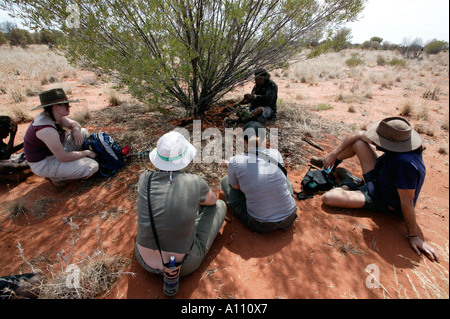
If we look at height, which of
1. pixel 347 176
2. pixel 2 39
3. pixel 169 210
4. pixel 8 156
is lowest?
pixel 347 176

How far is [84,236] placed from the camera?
252 centimetres

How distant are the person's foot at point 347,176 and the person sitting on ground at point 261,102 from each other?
2.32 m

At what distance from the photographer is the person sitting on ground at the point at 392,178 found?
2.33 meters

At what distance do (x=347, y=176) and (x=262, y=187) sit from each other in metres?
1.92

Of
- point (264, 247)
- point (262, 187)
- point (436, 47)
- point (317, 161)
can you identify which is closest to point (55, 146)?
point (262, 187)

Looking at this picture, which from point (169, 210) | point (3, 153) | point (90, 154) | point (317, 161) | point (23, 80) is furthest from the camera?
point (23, 80)

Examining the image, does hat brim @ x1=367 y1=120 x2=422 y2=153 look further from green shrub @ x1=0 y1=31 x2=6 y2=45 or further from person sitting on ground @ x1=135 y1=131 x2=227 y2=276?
green shrub @ x1=0 y1=31 x2=6 y2=45

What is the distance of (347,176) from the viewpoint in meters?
3.47

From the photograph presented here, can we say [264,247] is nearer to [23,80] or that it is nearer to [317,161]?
[317,161]

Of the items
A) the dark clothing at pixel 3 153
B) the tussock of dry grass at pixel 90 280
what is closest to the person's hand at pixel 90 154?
the dark clothing at pixel 3 153

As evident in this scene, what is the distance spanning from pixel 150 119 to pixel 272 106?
3.08m

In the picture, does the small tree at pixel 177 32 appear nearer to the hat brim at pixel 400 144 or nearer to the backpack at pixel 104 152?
the backpack at pixel 104 152

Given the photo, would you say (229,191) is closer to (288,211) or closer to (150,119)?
(288,211)

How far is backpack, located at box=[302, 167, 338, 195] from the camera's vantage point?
3248 millimetres
